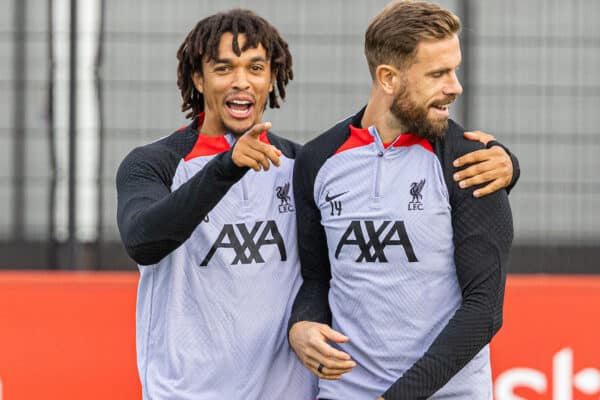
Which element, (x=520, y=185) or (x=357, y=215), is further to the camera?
(x=520, y=185)

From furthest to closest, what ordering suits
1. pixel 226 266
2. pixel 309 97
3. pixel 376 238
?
pixel 309 97, pixel 226 266, pixel 376 238

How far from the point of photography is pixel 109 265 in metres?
8.29

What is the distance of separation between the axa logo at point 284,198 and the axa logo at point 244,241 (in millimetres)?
85

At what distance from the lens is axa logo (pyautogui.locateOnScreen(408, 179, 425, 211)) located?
3.68m

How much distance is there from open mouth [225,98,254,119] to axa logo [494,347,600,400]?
95.9 inches

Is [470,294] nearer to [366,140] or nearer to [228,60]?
[366,140]

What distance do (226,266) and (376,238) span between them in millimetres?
560

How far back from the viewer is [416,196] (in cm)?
369

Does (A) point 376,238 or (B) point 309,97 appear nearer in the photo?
(A) point 376,238

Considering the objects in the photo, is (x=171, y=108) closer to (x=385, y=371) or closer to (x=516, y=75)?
(x=516, y=75)

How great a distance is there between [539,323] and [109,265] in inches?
127

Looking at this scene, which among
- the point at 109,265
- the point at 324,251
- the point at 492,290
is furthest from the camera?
the point at 109,265

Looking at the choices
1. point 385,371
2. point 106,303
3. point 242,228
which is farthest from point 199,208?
point 106,303

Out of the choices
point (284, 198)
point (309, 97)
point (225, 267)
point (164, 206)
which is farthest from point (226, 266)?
point (309, 97)
